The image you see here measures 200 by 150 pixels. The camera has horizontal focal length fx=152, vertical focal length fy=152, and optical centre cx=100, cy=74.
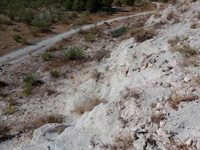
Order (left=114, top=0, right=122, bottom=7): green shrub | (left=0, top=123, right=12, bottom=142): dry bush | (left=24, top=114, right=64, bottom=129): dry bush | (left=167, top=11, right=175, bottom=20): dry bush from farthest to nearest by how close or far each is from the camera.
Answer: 1. (left=114, top=0, right=122, bottom=7): green shrub
2. (left=167, top=11, right=175, bottom=20): dry bush
3. (left=24, top=114, right=64, bottom=129): dry bush
4. (left=0, top=123, right=12, bottom=142): dry bush

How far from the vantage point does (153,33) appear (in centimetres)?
723

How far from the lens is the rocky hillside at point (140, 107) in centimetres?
285

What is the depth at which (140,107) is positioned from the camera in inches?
141

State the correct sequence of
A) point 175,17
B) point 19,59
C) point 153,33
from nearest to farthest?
point 153,33, point 175,17, point 19,59

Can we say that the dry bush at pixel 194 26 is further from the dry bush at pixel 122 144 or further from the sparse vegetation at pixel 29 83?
the sparse vegetation at pixel 29 83

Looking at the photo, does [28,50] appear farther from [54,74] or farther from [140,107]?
[140,107]

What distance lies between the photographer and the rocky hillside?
2.85 meters

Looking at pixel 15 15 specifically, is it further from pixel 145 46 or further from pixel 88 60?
pixel 145 46

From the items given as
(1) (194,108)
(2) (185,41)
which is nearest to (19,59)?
(2) (185,41)

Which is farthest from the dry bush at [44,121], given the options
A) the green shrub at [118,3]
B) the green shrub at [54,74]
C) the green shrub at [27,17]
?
the green shrub at [118,3]

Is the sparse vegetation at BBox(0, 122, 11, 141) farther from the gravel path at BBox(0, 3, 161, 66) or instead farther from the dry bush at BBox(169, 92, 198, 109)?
the gravel path at BBox(0, 3, 161, 66)

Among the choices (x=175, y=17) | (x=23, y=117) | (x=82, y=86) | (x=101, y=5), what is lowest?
(x=23, y=117)

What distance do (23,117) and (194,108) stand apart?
538 cm

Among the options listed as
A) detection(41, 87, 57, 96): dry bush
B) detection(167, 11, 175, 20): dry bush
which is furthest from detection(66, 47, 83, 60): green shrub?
detection(167, 11, 175, 20): dry bush
